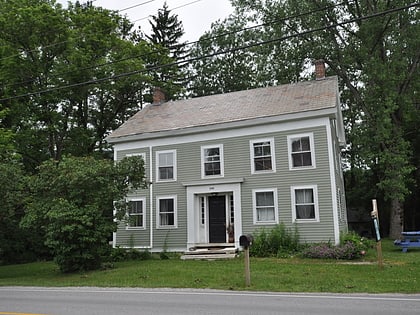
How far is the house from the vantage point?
17438 millimetres

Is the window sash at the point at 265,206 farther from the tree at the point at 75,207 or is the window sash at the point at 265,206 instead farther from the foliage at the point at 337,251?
the tree at the point at 75,207

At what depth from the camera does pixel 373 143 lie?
2417 cm

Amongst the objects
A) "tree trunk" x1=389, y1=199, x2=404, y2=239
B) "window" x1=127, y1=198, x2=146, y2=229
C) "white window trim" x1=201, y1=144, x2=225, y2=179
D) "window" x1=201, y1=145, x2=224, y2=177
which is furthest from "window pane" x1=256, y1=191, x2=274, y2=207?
"tree trunk" x1=389, y1=199, x2=404, y2=239

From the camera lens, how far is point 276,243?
1720 centimetres

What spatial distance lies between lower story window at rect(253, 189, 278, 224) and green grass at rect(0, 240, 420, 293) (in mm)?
2482

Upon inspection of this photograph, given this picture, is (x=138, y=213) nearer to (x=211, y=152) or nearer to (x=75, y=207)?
(x=211, y=152)

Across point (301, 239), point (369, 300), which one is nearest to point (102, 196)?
point (301, 239)

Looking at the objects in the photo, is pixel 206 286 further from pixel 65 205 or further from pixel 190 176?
pixel 190 176

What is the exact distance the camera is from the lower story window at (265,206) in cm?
1811

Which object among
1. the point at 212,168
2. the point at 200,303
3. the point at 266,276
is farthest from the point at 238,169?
the point at 200,303

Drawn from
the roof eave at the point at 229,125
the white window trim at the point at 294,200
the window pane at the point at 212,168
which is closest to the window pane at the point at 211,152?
the window pane at the point at 212,168

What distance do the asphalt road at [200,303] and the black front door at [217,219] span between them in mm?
8630

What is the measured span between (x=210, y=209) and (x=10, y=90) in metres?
14.8

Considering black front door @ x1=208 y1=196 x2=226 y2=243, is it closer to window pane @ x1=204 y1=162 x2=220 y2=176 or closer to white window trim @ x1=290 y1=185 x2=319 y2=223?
window pane @ x1=204 y1=162 x2=220 y2=176
